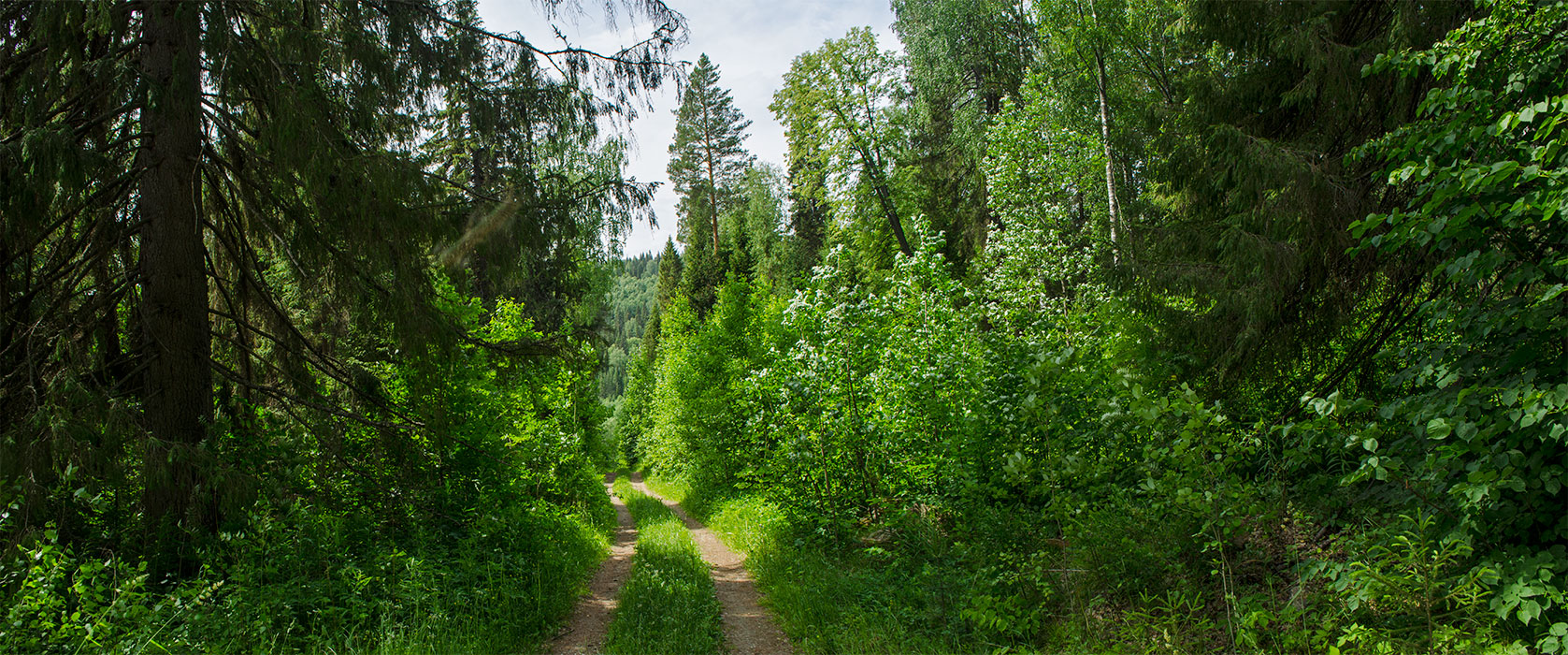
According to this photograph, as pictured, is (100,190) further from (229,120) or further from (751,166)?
(751,166)

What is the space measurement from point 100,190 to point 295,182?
3.87ft

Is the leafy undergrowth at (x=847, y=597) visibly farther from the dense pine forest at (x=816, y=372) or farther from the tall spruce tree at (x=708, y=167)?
the tall spruce tree at (x=708, y=167)

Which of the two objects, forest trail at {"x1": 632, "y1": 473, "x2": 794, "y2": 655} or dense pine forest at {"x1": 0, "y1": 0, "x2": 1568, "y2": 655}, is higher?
dense pine forest at {"x1": 0, "y1": 0, "x2": 1568, "y2": 655}

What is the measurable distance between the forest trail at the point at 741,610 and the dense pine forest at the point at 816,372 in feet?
0.31

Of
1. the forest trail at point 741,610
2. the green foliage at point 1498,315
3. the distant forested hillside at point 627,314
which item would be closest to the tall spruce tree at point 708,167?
the distant forested hillside at point 627,314

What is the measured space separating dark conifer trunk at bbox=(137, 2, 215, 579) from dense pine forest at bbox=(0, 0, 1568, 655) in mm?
29

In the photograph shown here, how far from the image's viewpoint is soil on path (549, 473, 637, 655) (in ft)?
20.5

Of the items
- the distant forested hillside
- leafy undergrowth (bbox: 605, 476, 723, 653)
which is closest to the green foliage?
leafy undergrowth (bbox: 605, 476, 723, 653)

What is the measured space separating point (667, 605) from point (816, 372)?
128 inches

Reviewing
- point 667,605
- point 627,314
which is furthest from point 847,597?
point 627,314

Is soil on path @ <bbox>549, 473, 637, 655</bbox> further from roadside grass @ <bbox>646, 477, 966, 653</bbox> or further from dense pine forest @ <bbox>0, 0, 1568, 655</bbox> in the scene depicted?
roadside grass @ <bbox>646, 477, 966, 653</bbox>

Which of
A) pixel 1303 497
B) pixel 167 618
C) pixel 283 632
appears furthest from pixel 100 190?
pixel 1303 497

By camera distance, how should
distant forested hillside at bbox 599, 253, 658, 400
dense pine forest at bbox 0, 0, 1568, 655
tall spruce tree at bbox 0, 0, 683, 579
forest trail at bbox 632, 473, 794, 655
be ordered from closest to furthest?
dense pine forest at bbox 0, 0, 1568, 655
tall spruce tree at bbox 0, 0, 683, 579
forest trail at bbox 632, 473, 794, 655
distant forested hillside at bbox 599, 253, 658, 400

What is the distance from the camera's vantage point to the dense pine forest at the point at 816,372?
3404mm
